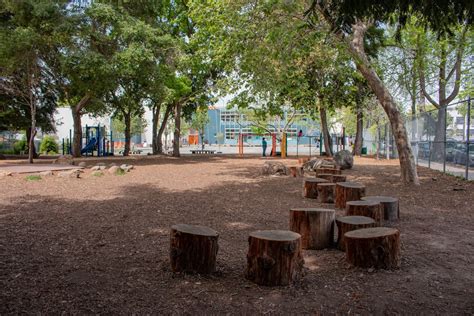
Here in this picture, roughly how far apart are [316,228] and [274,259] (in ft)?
4.74

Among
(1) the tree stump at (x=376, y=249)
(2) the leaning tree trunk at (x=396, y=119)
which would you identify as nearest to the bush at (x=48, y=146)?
(2) the leaning tree trunk at (x=396, y=119)

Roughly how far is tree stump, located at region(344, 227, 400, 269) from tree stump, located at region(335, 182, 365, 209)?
3.34m

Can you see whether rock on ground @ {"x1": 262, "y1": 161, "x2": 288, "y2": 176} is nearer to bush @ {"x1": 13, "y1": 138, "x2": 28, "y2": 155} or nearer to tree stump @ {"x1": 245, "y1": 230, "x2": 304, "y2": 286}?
tree stump @ {"x1": 245, "y1": 230, "x2": 304, "y2": 286}

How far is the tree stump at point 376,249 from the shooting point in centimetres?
413

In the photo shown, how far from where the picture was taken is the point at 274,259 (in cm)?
372

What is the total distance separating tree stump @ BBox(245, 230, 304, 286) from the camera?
3.71 metres

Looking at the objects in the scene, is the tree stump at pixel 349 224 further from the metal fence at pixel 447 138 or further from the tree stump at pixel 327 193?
the metal fence at pixel 447 138

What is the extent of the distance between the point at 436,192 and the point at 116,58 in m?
13.0

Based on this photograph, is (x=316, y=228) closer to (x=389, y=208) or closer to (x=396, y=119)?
(x=389, y=208)

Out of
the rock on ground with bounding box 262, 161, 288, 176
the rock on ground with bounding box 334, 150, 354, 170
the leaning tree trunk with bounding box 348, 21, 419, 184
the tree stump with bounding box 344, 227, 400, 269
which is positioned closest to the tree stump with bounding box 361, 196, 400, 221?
the tree stump with bounding box 344, 227, 400, 269

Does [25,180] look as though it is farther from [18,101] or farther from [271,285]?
[18,101]

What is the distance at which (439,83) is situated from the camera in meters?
24.9

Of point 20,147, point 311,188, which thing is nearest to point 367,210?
point 311,188

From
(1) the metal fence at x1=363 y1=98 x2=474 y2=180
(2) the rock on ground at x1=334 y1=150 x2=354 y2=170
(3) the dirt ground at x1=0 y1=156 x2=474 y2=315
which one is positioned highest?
(1) the metal fence at x1=363 y1=98 x2=474 y2=180
